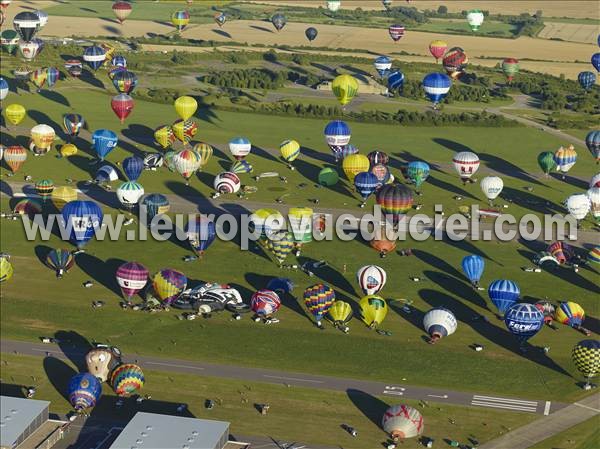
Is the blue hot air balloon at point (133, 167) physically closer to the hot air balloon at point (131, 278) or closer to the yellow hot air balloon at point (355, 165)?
the yellow hot air balloon at point (355, 165)

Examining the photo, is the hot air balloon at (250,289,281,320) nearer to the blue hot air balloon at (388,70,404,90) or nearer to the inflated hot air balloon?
the inflated hot air balloon

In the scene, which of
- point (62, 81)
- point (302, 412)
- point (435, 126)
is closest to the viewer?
point (302, 412)

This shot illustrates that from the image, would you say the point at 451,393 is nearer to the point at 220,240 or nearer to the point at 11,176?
the point at 220,240

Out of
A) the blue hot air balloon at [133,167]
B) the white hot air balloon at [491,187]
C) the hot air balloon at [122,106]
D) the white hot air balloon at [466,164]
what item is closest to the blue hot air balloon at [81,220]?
the blue hot air balloon at [133,167]

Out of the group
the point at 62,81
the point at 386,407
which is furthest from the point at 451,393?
the point at 62,81

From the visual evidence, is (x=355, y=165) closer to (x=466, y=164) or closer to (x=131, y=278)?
(x=466, y=164)

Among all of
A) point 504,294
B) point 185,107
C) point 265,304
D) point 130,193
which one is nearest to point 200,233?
point 265,304
